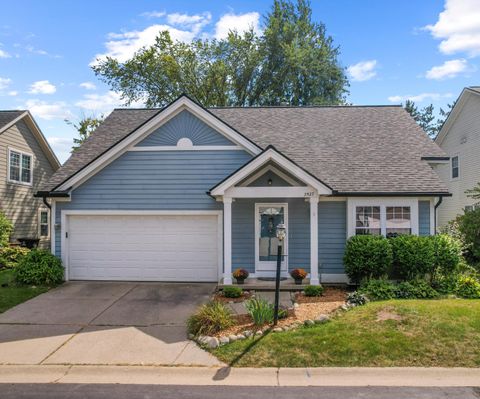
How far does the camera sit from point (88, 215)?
12359 millimetres

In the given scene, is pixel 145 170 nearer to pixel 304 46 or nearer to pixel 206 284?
pixel 206 284

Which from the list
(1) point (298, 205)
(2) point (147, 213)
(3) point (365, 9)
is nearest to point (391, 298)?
(1) point (298, 205)

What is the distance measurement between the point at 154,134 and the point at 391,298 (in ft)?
26.7

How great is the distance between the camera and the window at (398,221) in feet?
37.6

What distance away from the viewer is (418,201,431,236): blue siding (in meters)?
11.5

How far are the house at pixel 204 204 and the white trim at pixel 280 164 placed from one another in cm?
57

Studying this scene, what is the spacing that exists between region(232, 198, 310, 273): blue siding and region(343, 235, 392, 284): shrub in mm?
1570

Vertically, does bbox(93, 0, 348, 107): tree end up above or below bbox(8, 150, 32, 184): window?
above

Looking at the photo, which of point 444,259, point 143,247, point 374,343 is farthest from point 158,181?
point 444,259

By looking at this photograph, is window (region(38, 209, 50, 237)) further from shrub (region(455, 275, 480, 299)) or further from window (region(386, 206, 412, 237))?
shrub (region(455, 275, 480, 299))

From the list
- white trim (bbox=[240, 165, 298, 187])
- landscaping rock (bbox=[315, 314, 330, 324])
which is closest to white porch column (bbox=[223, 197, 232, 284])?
white trim (bbox=[240, 165, 298, 187])

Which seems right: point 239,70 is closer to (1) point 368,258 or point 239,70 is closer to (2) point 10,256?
(2) point 10,256

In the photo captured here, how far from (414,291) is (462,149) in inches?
565

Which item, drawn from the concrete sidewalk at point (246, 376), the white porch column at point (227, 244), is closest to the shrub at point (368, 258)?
the white porch column at point (227, 244)
